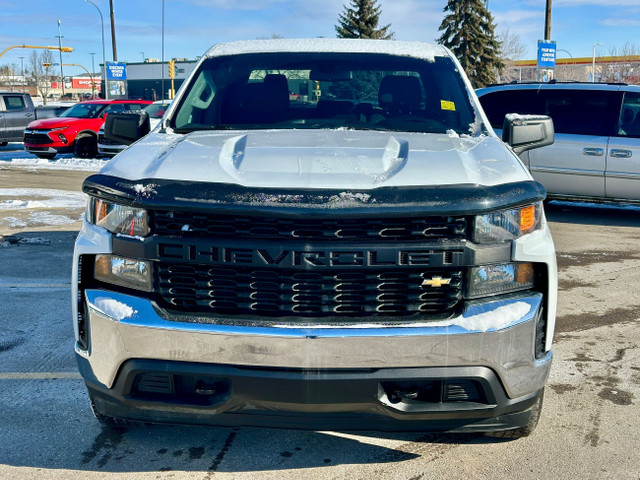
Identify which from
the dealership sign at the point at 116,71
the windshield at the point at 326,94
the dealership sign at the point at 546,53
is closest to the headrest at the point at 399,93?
the windshield at the point at 326,94

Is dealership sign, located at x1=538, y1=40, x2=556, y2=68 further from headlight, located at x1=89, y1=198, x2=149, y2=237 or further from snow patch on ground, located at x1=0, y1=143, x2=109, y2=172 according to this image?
headlight, located at x1=89, y1=198, x2=149, y2=237

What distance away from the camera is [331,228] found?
8.19ft

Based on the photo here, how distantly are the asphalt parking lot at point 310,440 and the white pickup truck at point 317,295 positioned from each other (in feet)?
1.27

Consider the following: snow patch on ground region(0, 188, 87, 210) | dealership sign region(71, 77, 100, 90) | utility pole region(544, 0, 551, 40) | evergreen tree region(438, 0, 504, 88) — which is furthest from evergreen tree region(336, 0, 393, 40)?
dealership sign region(71, 77, 100, 90)

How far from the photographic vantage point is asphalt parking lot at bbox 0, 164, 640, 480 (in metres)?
2.96

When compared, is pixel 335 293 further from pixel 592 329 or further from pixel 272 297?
pixel 592 329

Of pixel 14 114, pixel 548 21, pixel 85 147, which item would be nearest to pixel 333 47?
pixel 85 147

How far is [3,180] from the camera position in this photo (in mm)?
13891

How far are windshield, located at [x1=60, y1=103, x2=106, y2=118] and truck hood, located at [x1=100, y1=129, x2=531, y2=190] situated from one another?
17.1 m

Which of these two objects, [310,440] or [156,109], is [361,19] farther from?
[310,440]

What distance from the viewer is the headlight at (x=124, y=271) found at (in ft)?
8.50

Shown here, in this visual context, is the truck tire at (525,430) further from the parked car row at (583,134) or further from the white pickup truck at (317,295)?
the parked car row at (583,134)

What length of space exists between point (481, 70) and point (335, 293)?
4614cm

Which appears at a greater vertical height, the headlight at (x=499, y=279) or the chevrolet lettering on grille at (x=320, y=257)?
the chevrolet lettering on grille at (x=320, y=257)
